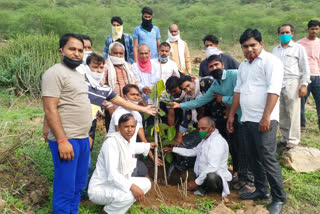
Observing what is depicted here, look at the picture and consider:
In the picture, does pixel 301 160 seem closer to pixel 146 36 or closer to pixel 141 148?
pixel 141 148

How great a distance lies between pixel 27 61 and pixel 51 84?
20.4 ft

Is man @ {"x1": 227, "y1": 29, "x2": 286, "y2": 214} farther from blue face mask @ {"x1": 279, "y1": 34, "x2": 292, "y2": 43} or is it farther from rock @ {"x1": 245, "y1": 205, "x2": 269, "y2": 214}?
blue face mask @ {"x1": 279, "y1": 34, "x2": 292, "y2": 43}

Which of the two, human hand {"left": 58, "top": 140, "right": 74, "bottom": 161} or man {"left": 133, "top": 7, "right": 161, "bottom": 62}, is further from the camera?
man {"left": 133, "top": 7, "right": 161, "bottom": 62}

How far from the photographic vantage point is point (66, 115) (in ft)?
9.36

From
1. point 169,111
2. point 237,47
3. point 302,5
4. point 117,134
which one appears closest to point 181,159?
point 169,111

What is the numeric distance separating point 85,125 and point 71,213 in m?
0.99

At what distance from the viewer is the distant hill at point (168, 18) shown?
1622 cm

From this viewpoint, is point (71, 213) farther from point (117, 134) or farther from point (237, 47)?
point (237, 47)

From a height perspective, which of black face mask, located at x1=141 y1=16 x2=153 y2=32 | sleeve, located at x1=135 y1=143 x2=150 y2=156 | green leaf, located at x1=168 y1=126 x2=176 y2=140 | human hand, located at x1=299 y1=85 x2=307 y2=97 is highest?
black face mask, located at x1=141 y1=16 x2=153 y2=32

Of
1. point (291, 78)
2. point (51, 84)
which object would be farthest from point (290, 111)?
point (51, 84)

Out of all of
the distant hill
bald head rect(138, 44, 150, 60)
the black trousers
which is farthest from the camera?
the distant hill

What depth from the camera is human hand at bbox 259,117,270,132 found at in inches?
133

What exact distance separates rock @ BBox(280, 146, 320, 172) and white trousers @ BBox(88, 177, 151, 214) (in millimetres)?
2970

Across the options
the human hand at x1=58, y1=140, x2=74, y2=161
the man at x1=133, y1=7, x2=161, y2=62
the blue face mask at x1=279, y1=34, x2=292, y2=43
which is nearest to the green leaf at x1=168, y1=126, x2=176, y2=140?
the human hand at x1=58, y1=140, x2=74, y2=161
